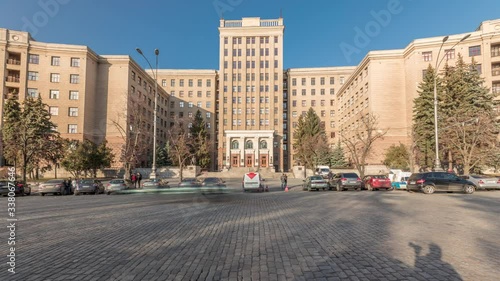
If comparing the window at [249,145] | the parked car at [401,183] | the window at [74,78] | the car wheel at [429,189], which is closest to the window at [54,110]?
the window at [74,78]

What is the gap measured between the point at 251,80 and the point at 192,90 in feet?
61.1

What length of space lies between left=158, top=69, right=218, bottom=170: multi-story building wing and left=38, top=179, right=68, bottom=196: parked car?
189 ft

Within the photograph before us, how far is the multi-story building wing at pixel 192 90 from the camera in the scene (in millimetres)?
80750

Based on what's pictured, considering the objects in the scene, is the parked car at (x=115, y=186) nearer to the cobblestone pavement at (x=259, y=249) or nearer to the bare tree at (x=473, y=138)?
the cobblestone pavement at (x=259, y=249)

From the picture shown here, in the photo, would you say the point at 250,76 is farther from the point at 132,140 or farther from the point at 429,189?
the point at 429,189

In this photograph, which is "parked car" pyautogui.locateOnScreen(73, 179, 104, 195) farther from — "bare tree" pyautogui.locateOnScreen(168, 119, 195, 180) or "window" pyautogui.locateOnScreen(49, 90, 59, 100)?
"window" pyautogui.locateOnScreen(49, 90, 59, 100)

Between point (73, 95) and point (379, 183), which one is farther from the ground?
point (73, 95)

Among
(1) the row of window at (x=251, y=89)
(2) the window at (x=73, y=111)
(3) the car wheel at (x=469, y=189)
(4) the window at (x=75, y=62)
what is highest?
(1) the row of window at (x=251, y=89)

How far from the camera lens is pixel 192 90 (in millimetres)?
81438

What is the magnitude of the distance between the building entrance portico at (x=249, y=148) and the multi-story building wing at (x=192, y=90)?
14.3m

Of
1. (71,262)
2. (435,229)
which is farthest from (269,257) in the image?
(435,229)

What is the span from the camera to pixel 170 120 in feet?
261

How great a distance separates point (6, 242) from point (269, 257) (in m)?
6.06

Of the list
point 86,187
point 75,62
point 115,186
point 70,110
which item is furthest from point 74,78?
point 115,186
